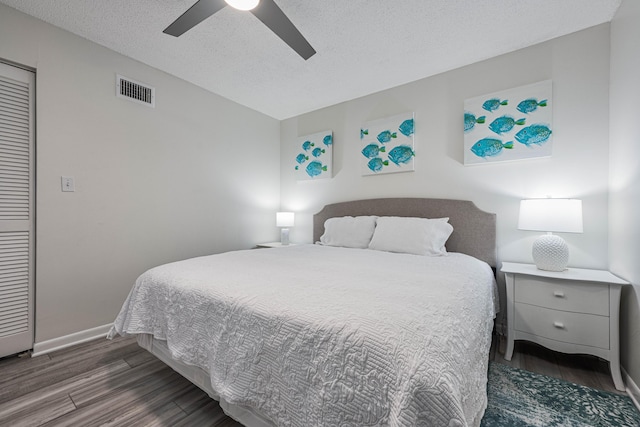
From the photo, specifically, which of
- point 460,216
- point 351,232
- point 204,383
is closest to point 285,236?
point 351,232

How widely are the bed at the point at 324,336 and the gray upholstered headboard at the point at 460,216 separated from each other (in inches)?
27.2

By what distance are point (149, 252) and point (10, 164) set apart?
113 centimetres

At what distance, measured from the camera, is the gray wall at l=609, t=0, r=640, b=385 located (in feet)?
4.95

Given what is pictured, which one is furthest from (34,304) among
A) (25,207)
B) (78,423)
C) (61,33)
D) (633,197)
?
(633,197)

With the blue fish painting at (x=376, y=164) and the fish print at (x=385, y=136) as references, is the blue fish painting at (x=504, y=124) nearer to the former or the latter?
the fish print at (x=385, y=136)

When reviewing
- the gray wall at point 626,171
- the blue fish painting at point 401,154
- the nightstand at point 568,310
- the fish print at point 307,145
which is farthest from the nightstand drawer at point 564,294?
the fish print at point 307,145

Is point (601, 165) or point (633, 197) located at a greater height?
point (601, 165)

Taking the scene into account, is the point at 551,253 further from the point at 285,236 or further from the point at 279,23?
the point at 285,236

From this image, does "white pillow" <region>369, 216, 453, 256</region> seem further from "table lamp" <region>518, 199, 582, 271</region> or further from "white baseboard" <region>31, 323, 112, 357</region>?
"white baseboard" <region>31, 323, 112, 357</region>

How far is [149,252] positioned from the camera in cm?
254

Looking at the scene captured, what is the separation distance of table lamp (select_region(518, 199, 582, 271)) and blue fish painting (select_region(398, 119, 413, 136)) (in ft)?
4.21

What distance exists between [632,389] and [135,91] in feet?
13.7

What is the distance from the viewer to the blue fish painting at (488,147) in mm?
2299

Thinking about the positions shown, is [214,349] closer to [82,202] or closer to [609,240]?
[82,202]
